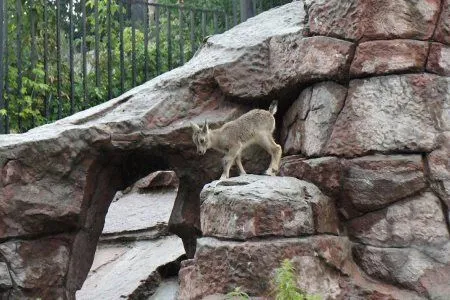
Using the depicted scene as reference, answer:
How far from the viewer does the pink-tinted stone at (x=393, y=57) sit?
7.64 metres

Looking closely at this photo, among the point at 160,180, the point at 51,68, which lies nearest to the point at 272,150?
the point at 51,68

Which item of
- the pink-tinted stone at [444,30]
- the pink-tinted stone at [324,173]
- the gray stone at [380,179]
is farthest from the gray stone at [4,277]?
the pink-tinted stone at [444,30]

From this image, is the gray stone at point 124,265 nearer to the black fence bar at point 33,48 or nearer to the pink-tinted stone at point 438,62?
the black fence bar at point 33,48

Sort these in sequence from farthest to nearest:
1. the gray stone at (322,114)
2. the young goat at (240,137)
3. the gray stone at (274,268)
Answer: the young goat at (240,137), the gray stone at (322,114), the gray stone at (274,268)

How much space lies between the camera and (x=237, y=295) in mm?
6953

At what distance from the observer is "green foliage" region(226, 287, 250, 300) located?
6844 millimetres

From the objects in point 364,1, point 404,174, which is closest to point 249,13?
point 364,1

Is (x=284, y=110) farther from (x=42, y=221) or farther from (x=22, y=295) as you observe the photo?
(x=22, y=295)

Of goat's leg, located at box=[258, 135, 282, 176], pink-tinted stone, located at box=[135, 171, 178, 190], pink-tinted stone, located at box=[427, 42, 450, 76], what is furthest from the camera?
pink-tinted stone, located at box=[135, 171, 178, 190]

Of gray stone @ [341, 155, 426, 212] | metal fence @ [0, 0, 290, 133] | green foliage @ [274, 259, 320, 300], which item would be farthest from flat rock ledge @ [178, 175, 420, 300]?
metal fence @ [0, 0, 290, 133]

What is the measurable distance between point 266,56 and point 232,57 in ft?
1.26

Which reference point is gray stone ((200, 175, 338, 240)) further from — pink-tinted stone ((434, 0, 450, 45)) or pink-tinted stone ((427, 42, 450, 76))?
pink-tinted stone ((434, 0, 450, 45))

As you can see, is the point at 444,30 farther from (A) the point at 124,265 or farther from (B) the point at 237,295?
(A) the point at 124,265

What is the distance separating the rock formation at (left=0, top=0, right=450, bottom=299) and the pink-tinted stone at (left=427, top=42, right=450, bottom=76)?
13mm
